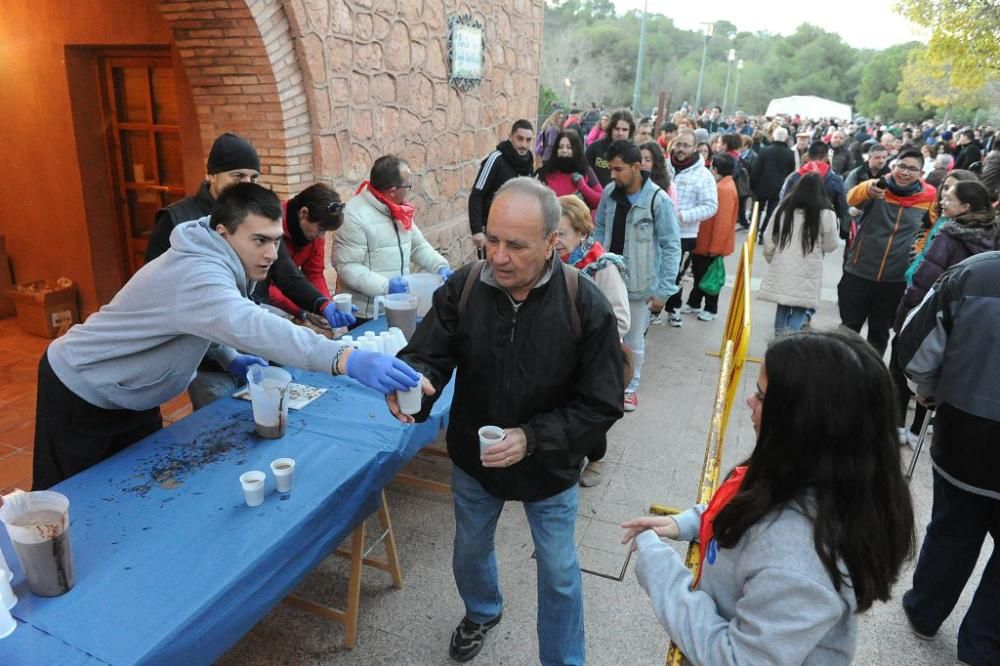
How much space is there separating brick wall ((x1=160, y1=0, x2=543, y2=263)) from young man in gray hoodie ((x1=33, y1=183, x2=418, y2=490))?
9.23 feet

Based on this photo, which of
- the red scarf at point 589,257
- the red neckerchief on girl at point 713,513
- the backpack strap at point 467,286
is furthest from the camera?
the red scarf at point 589,257

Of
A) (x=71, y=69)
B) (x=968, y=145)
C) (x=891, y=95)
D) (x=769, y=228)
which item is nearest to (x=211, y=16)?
(x=71, y=69)

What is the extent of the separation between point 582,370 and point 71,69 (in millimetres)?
5933

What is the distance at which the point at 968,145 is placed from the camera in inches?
541

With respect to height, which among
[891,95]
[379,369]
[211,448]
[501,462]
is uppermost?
[891,95]

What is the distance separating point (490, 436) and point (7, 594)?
4.50ft

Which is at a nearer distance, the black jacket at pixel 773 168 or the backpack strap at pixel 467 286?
the backpack strap at pixel 467 286

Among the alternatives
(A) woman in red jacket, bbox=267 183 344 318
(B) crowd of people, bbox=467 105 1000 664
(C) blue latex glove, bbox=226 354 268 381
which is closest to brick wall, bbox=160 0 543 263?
(A) woman in red jacket, bbox=267 183 344 318

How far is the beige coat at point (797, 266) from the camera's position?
16.9 ft

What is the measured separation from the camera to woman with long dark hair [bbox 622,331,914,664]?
51.3 inches

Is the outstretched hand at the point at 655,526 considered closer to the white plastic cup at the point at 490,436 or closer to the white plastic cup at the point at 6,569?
the white plastic cup at the point at 490,436

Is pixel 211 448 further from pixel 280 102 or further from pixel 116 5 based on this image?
pixel 116 5

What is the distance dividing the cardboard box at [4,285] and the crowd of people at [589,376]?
4229mm

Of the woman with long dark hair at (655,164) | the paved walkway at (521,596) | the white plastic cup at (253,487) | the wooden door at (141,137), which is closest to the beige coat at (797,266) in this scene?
the woman with long dark hair at (655,164)
